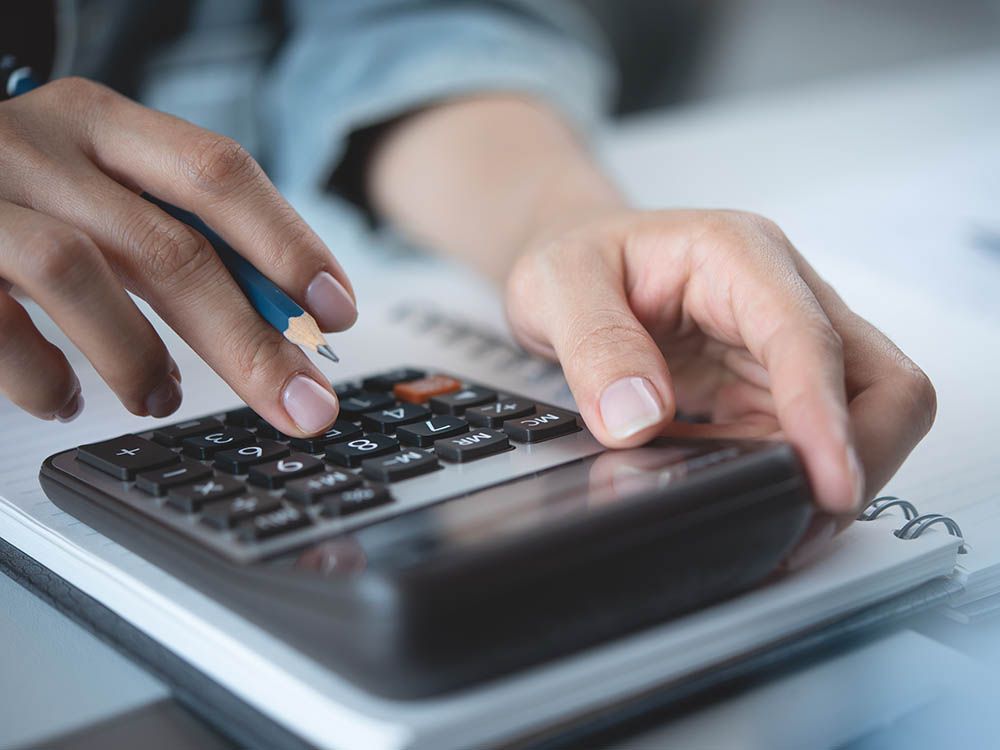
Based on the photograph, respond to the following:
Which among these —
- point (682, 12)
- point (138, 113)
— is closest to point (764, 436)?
point (138, 113)

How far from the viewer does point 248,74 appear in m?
0.75

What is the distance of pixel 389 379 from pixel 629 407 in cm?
10

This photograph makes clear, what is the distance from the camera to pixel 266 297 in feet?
1.04

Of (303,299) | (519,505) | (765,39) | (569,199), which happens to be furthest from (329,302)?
(765,39)

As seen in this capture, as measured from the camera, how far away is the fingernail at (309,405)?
0.30 metres

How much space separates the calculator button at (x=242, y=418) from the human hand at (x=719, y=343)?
0.10 metres

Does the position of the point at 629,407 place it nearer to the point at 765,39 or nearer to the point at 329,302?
the point at 329,302

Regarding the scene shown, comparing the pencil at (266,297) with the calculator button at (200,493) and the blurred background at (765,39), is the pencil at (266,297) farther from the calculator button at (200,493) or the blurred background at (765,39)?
the blurred background at (765,39)

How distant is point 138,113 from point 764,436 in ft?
0.71

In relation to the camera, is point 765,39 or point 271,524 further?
point 765,39

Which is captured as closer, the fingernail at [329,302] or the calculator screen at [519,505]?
the calculator screen at [519,505]

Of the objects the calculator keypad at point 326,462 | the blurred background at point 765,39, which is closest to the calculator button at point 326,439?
the calculator keypad at point 326,462

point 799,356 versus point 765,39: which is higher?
point 765,39

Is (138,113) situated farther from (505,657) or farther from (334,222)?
(334,222)
